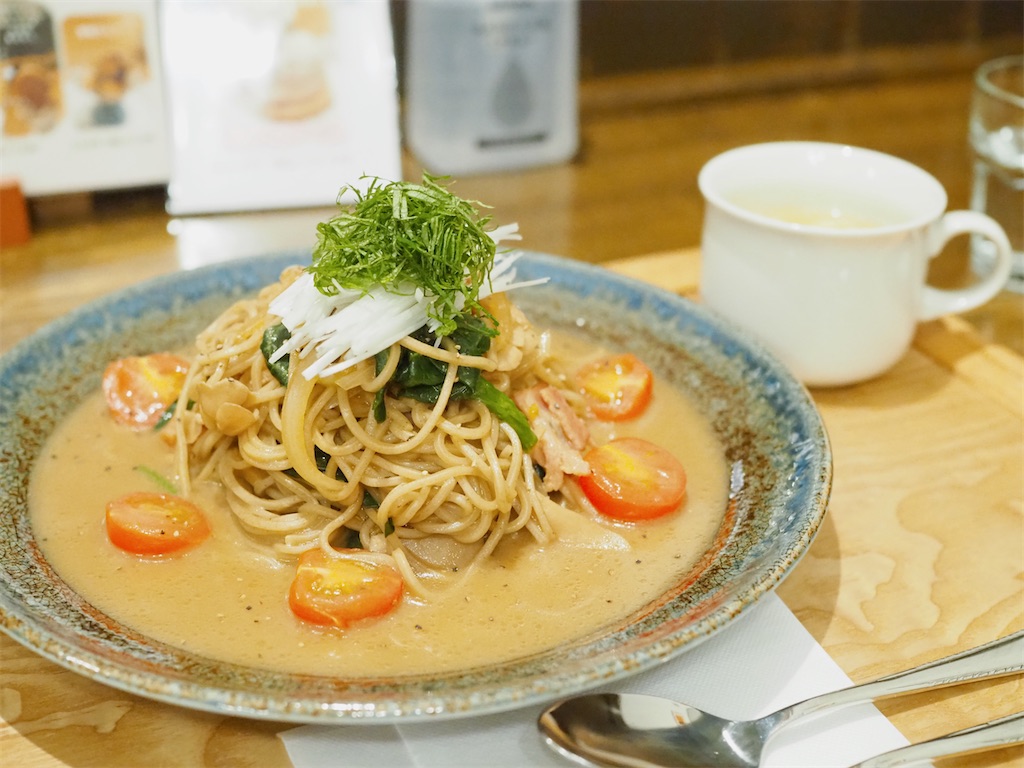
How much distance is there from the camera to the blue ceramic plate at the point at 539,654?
148cm

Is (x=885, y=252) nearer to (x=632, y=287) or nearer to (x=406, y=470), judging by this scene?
(x=632, y=287)

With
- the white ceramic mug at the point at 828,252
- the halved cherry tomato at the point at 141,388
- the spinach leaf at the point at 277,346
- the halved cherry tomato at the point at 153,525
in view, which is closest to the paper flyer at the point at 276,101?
the halved cherry tomato at the point at 141,388

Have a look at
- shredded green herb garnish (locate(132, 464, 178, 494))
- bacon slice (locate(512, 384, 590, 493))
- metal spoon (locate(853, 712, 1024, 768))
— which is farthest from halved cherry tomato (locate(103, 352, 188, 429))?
metal spoon (locate(853, 712, 1024, 768))

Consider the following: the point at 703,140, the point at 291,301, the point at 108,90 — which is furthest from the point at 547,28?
the point at 291,301

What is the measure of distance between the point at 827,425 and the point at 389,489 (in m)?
1.21

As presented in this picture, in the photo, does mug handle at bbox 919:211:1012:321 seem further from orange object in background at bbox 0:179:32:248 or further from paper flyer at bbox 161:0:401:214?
orange object in background at bbox 0:179:32:248

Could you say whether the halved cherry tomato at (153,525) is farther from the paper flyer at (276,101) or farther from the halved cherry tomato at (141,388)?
the paper flyer at (276,101)

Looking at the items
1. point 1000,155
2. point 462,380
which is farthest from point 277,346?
point 1000,155

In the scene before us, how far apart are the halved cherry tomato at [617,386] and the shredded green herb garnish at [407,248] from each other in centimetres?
57

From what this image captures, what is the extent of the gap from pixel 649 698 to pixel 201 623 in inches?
32.1

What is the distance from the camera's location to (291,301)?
2.07 meters

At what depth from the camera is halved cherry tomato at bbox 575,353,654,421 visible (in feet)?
8.08

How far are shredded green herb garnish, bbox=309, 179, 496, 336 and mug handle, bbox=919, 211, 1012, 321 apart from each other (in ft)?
4.63

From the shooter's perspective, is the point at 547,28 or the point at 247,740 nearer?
the point at 247,740
